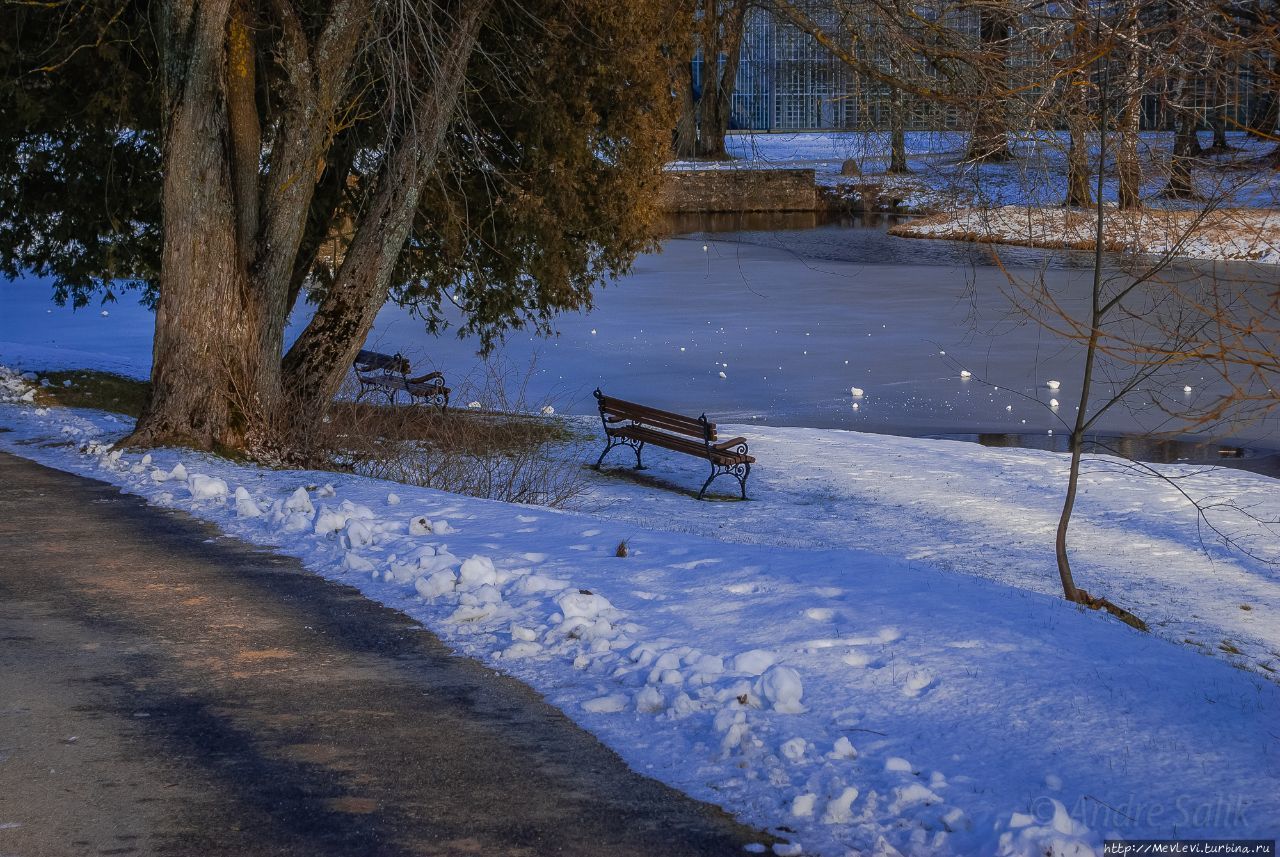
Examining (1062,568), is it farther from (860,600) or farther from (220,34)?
(220,34)

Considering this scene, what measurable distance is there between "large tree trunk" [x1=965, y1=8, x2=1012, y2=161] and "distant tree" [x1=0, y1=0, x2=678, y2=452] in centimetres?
439

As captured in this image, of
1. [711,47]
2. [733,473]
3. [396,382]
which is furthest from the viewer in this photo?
[396,382]

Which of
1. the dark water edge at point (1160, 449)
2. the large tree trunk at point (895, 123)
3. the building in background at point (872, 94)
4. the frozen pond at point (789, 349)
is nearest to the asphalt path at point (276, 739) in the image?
the building in background at point (872, 94)

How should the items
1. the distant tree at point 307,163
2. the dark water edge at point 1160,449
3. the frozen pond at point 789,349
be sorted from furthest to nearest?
the frozen pond at point 789,349 < the dark water edge at point 1160,449 < the distant tree at point 307,163

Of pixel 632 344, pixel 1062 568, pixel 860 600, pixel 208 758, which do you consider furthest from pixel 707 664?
pixel 632 344

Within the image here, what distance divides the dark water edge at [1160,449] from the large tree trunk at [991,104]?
6.15m

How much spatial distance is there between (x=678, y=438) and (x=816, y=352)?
8.05 meters

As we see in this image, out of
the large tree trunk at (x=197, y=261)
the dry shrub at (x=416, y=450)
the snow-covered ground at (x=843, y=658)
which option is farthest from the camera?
the dry shrub at (x=416, y=450)

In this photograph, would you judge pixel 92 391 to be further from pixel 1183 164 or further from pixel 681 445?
pixel 1183 164

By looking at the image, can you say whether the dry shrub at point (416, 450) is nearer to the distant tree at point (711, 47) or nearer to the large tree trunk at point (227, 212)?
the large tree trunk at point (227, 212)

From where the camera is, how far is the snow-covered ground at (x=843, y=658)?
4227mm

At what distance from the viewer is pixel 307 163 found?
37.6 ft

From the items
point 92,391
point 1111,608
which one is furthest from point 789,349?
point 1111,608

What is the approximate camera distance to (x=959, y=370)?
1933cm
